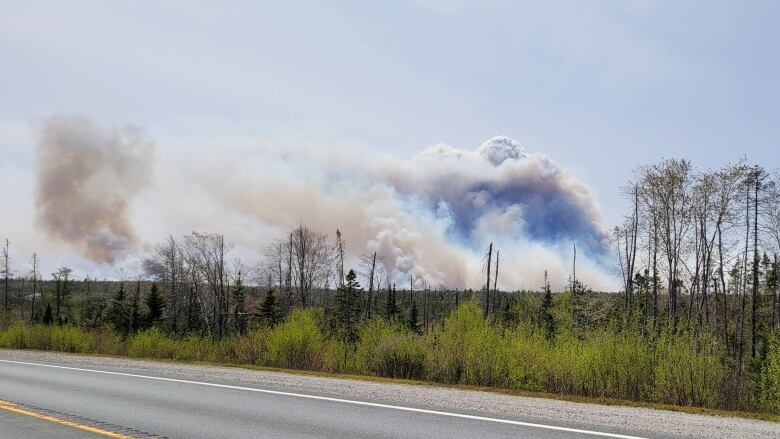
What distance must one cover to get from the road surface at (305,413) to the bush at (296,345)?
5.68m

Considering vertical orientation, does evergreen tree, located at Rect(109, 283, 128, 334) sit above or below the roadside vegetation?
below

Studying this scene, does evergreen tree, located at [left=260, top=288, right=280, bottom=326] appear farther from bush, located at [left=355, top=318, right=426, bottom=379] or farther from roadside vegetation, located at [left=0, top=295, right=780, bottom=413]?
bush, located at [left=355, top=318, right=426, bottom=379]

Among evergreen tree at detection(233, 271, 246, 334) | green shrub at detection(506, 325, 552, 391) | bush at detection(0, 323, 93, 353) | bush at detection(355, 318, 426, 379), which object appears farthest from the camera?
evergreen tree at detection(233, 271, 246, 334)

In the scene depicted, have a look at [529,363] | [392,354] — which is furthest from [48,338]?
[529,363]

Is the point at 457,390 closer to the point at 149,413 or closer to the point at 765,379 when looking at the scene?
the point at 149,413

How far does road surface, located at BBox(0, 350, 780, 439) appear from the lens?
26.5 feet

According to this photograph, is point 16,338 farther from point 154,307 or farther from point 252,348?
point 154,307

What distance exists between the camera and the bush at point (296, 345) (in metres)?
20.4

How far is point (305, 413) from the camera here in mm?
9500

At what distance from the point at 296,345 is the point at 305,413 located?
38.0 ft

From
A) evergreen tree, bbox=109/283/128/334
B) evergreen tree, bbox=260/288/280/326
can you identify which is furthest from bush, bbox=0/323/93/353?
evergreen tree, bbox=109/283/128/334

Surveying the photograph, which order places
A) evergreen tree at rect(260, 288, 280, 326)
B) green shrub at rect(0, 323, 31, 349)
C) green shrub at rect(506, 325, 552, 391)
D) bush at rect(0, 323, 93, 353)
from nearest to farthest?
green shrub at rect(506, 325, 552, 391), bush at rect(0, 323, 93, 353), green shrub at rect(0, 323, 31, 349), evergreen tree at rect(260, 288, 280, 326)

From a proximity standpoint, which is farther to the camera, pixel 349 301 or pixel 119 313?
pixel 119 313

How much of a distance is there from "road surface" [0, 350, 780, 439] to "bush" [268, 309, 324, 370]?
568 cm
